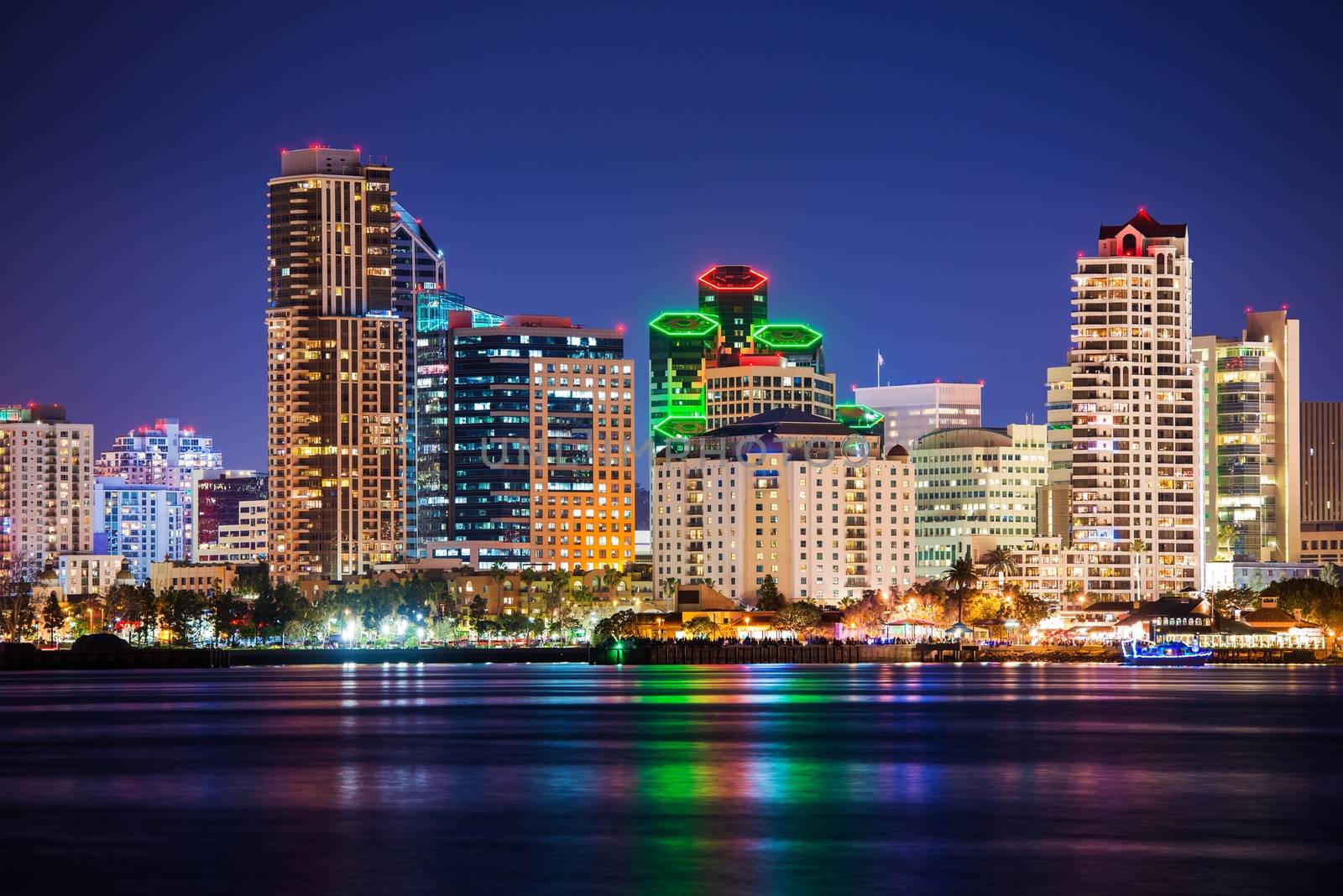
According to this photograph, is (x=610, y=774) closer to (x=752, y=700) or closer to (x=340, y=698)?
(x=752, y=700)

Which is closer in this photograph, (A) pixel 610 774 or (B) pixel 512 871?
(B) pixel 512 871

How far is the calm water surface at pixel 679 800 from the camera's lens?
56688mm

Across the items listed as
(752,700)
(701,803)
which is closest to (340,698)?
(752,700)

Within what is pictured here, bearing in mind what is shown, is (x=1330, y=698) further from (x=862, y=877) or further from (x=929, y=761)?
(x=862, y=877)

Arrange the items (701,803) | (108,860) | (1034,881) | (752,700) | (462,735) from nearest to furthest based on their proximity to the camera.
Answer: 1. (1034,881)
2. (108,860)
3. (701,803)
4. (462,735)
5. (752,700)

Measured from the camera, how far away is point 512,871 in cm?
5688

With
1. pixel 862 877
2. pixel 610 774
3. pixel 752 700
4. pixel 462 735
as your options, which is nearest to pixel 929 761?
pixel 610 774

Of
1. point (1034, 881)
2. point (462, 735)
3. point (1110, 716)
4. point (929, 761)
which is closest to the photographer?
point (1034, 881)

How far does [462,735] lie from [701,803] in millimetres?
42413

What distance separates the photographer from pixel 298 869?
56719 millimetres

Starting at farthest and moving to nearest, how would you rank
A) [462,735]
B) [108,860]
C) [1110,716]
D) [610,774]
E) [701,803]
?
1. [1110,716]
2. [462,735]
3. [610,774]
4. [701,803]
5. [108,860]

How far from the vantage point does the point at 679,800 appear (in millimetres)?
75750

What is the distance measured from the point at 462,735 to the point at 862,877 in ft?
201

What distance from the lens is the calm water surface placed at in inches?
2232
